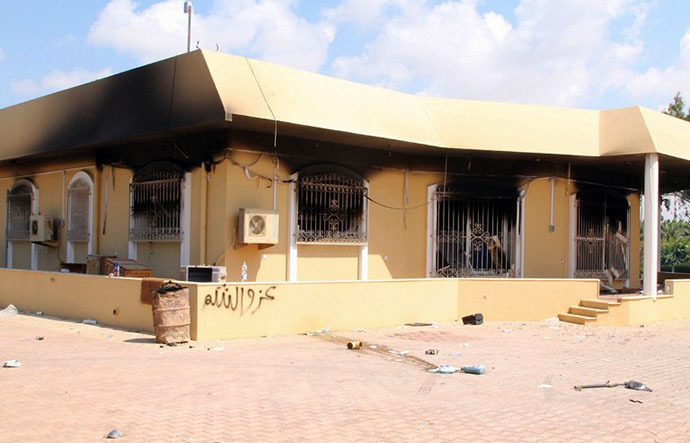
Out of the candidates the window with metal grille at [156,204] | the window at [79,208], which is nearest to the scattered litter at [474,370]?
the window with metal grille at [156,204]

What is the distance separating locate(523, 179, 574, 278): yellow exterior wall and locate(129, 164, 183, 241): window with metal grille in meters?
8.45

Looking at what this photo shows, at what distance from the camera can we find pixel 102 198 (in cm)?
1568

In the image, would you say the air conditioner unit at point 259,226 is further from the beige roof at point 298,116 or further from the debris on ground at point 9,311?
the debris on ground at point 9,311

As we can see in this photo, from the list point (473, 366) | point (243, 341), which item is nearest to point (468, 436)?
point (473, 366)

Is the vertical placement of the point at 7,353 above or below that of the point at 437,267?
below

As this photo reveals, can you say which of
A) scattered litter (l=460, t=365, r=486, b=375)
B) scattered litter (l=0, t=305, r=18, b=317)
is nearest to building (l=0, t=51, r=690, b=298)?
scattered litter (l=0, t=305, r=18, b=317)

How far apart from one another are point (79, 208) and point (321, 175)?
21.8 ft

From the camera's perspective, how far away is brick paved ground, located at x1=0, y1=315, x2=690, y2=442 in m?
5.88

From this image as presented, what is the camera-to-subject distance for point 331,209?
14.2 meters

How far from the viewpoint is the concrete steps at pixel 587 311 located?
1416cm

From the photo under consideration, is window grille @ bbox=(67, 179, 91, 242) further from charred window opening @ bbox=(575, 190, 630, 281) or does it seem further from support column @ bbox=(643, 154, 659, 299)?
support column @ bbox=(643, 154, 659, 299)

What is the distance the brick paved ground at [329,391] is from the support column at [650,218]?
3.93 metres

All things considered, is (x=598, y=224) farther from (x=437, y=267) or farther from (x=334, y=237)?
(x=334, y=237)

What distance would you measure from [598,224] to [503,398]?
11.6 meters
